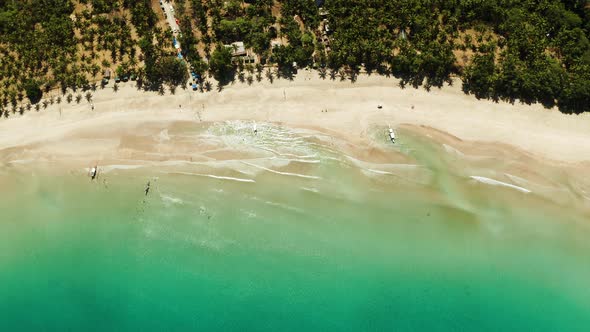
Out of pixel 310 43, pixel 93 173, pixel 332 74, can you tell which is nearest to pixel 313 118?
pixel 332 74

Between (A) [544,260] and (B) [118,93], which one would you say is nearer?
(A) [544,260]

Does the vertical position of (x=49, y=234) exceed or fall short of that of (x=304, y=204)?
it falls short

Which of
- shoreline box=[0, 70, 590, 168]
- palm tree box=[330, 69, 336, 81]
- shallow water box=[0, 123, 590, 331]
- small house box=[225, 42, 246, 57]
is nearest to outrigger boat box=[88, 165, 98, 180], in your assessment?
shallow water box=[0, 123, 590, 331]

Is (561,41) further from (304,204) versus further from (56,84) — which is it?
(56,84)

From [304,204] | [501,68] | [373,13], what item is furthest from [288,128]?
[501,68]

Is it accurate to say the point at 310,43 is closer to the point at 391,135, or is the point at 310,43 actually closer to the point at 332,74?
the point at 332,74

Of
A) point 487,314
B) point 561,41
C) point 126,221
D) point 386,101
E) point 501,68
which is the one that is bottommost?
point 487,314

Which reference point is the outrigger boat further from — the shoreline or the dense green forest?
the dense green forest
